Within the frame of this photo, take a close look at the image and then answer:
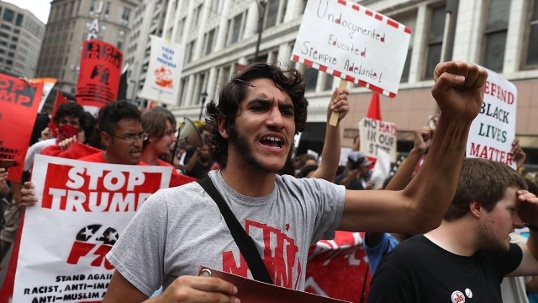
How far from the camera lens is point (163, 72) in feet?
41.1

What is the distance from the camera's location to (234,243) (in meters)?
1.69

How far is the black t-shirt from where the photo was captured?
2.06 m

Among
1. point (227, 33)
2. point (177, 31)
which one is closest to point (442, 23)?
point (227, 33)

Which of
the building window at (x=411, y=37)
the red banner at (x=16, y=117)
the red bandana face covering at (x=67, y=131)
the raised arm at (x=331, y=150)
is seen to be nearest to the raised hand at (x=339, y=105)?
the raised arm at (x=331, y=150)

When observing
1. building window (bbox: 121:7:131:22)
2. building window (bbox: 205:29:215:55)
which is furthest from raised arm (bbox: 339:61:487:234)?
building window (bbox: 121:7:131:22)

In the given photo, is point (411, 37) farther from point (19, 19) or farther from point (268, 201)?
point (19, 19)

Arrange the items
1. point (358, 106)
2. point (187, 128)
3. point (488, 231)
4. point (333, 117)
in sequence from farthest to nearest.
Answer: point (358, 106) → point (187, 128) → point (333, 117) → point (488, 231)

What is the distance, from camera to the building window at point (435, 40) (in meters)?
15.8

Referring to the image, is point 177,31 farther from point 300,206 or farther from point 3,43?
point 3,43

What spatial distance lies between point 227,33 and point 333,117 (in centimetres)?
3081

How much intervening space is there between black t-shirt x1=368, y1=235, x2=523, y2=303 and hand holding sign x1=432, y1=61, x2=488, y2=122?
70cm

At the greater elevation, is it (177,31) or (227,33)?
(177,31)

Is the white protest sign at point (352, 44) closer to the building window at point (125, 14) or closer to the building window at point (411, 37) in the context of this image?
the building window at point (411, 37)

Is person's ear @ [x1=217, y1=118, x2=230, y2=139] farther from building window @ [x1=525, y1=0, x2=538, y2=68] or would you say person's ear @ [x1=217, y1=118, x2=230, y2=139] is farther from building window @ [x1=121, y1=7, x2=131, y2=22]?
building window @ [x1=121, y1=7, x2=131, y2=22]
